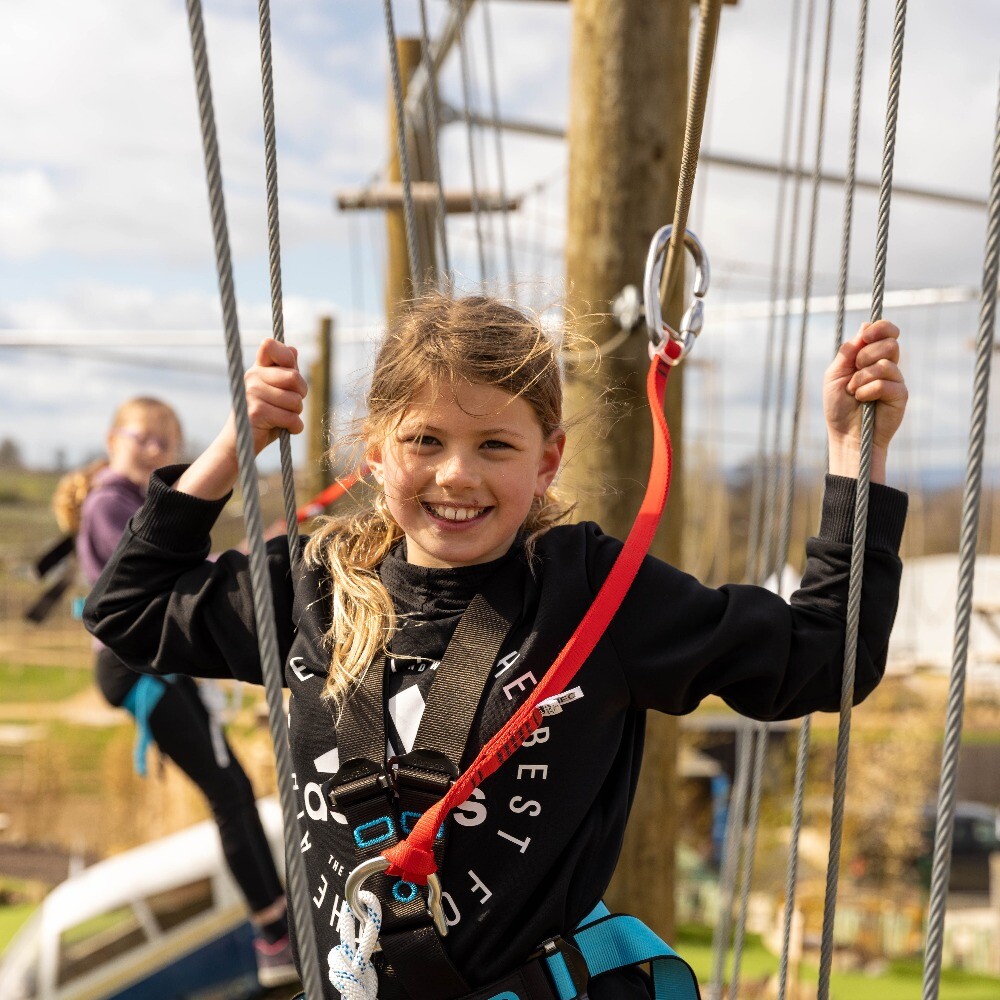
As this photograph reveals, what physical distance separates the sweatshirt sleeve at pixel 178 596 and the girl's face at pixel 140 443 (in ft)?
6.44

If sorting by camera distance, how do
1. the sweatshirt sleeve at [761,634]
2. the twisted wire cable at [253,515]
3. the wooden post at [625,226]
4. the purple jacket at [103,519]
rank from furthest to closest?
the purple jacket at [103,519] → the wooden post at [625,226] → the sweatshirt sleeve at [761,634] → the twisted wire cable at [253,515]

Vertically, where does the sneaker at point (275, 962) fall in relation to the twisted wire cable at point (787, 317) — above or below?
below

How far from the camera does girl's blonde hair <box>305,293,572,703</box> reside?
1.17m

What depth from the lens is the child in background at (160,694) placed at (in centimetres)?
314

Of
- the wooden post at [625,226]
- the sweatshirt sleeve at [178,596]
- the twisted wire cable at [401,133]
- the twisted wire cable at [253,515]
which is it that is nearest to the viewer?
the twisted wire cable at [253,515]

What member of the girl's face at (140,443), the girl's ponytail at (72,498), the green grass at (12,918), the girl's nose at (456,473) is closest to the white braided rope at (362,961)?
the girl's nose at (456,473)

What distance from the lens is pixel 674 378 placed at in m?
2.19

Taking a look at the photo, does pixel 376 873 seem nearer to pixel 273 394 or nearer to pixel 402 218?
pixel 273 394

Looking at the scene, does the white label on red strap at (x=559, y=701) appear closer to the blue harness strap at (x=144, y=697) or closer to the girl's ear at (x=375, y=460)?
the girl's ear at (x=375, y=460)

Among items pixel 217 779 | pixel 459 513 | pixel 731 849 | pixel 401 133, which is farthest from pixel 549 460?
pixel 217 779

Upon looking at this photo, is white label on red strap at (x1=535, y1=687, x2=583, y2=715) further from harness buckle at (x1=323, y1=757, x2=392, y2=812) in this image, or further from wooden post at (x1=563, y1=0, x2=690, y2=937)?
wooden post at (x1=563, y1=0, x2=690, y2=937)

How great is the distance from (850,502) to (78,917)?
14.8 feet

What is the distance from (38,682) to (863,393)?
1634cm

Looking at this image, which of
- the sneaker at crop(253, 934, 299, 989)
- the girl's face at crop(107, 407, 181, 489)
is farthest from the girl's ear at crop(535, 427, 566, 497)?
the sneaker at crop(253, 934, 299, 989)
